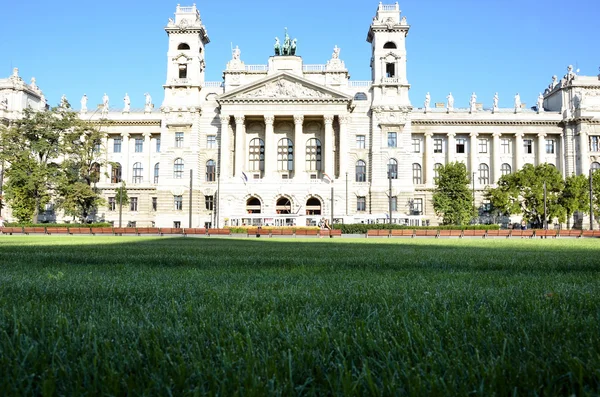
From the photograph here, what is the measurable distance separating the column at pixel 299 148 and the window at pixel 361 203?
290 inches

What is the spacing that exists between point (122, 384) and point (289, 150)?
53791 millimetres

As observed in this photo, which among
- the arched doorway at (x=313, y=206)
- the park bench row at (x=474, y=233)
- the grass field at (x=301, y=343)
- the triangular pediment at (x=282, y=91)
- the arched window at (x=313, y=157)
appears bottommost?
the park bench row at (x=474, y=233)

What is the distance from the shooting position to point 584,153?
57.6 metres

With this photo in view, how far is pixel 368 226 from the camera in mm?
40469

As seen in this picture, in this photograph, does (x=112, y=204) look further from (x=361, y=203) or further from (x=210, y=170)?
(x=361, y=203)

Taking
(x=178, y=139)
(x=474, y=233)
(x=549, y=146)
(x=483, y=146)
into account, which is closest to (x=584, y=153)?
(x=549, y=146)

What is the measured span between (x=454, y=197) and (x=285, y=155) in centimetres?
2051

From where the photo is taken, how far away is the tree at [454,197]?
Result: 5106cm

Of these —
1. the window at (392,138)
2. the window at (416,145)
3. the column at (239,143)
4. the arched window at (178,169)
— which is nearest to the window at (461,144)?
the window at (416,145)

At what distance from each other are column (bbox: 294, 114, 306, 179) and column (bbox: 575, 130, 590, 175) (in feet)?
119

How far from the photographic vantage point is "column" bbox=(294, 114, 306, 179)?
5162 cm

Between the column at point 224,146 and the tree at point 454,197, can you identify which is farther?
the column at point 224,146

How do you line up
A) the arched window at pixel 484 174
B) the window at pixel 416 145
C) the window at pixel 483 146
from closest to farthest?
the arched window at pixel 484 174 → the window at pixel 416 145 → the window at pixel 483 146

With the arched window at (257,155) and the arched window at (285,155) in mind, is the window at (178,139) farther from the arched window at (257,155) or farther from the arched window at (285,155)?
the arched window at (285,155)
